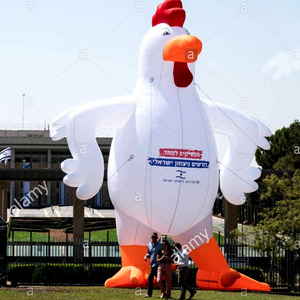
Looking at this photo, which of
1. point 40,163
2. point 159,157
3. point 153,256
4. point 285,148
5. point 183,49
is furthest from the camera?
point 40,163

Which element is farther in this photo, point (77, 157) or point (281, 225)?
point (281, 225)

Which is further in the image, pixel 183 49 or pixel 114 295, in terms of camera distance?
pixel 183 49

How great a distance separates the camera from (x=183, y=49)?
13906 millimetres

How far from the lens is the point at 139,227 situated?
14.5 metres

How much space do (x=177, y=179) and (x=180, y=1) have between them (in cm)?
376

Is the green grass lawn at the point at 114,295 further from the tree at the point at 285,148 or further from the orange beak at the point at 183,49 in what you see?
the tree at the point at 285,148

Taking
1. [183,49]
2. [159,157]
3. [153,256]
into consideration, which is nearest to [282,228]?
[159,157]

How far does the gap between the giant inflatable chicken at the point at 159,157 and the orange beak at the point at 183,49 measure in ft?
0.06

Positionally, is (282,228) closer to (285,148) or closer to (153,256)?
(153,256)

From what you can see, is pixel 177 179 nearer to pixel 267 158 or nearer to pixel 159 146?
pixel 159 146

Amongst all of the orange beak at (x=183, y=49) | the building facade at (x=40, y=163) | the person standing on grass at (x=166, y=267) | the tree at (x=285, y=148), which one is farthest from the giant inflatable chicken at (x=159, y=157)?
the building facade at (x=40, y=163)

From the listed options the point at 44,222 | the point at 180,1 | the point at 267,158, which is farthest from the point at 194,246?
the point at 267,158

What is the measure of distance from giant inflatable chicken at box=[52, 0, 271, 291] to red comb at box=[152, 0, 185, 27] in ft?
0.07

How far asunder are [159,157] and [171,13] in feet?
10.1
